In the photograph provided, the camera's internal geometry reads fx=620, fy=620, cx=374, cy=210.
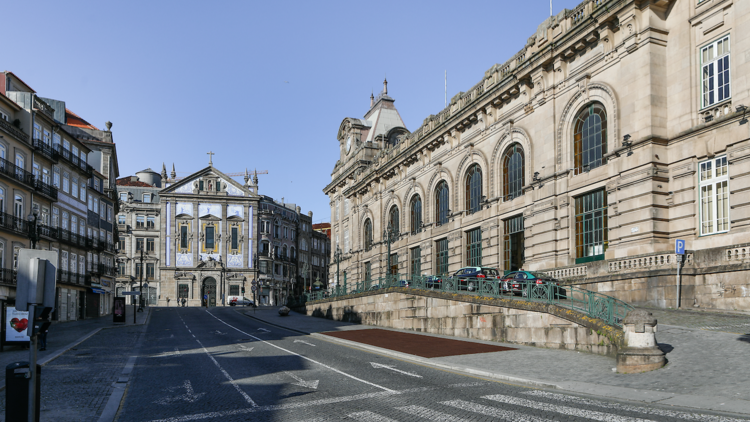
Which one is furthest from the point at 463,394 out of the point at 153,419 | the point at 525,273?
the point at 525,273

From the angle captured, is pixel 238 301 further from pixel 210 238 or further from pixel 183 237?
pixel 183 237

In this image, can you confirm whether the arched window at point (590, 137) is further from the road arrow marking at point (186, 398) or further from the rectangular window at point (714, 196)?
the road arrow marking at point (186, 398)

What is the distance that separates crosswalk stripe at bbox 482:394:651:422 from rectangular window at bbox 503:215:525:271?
24644 millimetres

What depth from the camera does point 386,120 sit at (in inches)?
2736

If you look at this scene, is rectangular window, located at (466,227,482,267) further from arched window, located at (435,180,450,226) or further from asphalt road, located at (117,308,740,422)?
asphalt road, located at (117,308,740,422)

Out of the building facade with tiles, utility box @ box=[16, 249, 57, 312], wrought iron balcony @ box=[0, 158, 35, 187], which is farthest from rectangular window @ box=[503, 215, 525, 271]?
wrought iron balcony @ box=[0, 158, 35, 187]

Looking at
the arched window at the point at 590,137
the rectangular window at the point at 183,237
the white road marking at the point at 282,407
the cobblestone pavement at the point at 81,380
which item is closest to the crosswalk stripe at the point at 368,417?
the white road marking at the point at 282,407

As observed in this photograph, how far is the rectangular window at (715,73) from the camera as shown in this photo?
24938 mm

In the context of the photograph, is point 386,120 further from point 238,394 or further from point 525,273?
point 238,394

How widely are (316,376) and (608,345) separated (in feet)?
27.7

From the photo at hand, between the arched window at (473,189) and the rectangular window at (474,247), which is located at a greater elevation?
the arched window at (473,189)

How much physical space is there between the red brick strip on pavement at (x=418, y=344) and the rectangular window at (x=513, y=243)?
1000cm

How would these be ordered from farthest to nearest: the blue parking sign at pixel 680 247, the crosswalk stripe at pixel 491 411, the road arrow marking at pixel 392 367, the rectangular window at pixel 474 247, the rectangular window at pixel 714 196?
the rectangular window at pixel 474 247 < the rectangular window at pixel 714 196 < the blue parking sign at pixel 680 247 < the road arrow marking at pixel 392 367 < the crosswalk stripe at pixel 491 411

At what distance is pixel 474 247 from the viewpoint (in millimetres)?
42188
